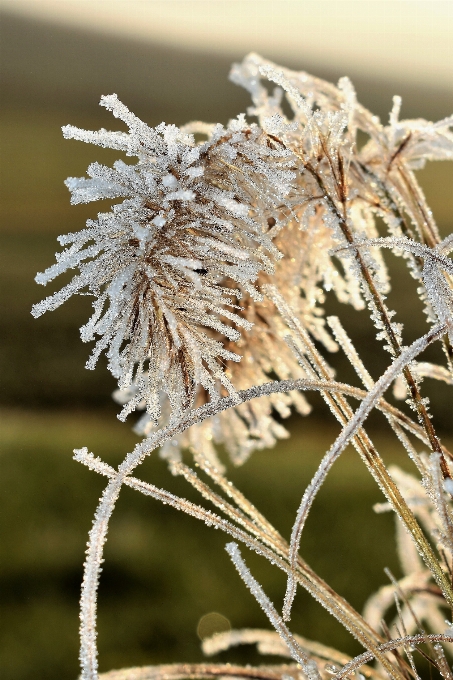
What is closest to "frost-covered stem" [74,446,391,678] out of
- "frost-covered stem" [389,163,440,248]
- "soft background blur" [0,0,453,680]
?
"frost-covered stem" [389,163,440,248]

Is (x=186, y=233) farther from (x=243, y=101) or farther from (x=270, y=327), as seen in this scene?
(x=243, y=101)

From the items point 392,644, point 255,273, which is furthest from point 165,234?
point 392,644

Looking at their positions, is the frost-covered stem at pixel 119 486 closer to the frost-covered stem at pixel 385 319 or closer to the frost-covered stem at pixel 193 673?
the frost-covered stem at pixel 385 319

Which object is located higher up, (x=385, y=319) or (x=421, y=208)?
(x=421, y=208)

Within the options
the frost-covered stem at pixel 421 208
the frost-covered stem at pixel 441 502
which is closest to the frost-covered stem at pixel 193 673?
the frost-covered stem at pixel 441 502

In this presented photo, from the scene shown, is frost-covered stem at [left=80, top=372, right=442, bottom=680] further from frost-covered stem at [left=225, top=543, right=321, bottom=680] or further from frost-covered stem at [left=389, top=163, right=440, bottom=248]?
frost-covered stem at [left=389, top=163, right=440, bottom=248]

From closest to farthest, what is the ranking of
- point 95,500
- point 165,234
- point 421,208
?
point 165,234 → point 421,208 → point 95,500

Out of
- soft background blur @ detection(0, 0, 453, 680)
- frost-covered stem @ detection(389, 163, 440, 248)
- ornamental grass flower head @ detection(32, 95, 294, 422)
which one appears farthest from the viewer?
soft background blur @ detection(0, 0, 453, 680)

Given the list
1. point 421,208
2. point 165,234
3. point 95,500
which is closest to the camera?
point 165,234

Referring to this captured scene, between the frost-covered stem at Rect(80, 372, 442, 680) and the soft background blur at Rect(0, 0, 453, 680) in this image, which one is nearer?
the frost-covered stem at Rect(80, 372, 442, 680)

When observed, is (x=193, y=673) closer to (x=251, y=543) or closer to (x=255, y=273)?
(x=251, y=543)
